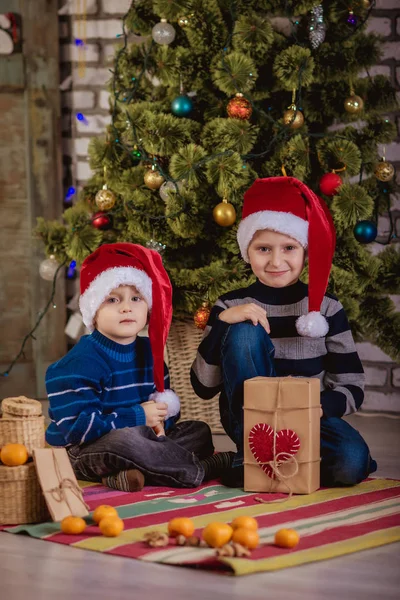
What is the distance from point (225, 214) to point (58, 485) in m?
1.11

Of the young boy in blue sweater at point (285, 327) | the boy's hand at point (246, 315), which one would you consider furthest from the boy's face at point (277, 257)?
the boy's hand at point (246, 315)

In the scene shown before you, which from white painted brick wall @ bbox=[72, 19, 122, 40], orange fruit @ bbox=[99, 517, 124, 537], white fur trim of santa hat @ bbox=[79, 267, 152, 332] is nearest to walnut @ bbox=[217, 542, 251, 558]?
orange fruit @ bbox=[99, 517, 124, 537]

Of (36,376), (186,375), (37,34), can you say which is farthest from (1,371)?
(37,34)

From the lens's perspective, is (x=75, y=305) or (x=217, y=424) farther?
(x=75, y=305)

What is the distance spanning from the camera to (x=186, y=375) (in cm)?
302

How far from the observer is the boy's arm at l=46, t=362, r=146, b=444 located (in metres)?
2.24

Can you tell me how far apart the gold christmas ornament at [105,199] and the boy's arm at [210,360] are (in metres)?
0.68

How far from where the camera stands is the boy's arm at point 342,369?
235 cm

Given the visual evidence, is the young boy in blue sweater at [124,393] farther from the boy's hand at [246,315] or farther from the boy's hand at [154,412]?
the boy's hand at [246,315]

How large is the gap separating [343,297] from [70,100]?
164 centimetres

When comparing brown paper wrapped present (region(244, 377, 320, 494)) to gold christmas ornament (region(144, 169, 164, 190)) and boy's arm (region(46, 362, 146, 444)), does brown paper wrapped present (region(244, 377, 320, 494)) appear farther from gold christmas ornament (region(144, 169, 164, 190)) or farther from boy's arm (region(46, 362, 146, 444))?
gold christmas ornament (region(144, 169, 164, 190))

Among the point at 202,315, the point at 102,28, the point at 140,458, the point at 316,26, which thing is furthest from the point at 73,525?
the point at 102,28

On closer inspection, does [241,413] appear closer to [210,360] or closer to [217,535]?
[210,360]

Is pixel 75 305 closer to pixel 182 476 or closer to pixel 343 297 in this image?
pixel 343 297
